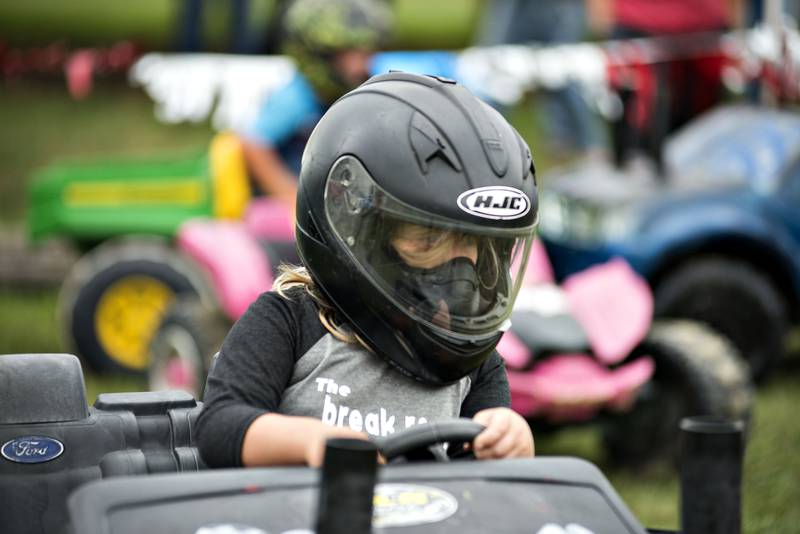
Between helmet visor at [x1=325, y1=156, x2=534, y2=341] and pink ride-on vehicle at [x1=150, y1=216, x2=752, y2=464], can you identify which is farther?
pink ride-on vehicle at [x1=150, y1=216, x2=752, y2=464]

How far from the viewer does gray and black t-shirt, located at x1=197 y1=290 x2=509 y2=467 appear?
2463 mm

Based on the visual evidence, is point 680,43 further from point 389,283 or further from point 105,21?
point 105,21

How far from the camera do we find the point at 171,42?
47.3 ft

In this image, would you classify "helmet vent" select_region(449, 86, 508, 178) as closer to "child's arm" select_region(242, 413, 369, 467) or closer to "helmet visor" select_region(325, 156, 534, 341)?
"helmet visor" select_region(325, 156, 534, 341)

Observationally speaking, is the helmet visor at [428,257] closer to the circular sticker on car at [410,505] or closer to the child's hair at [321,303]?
the child's hair at [321,303]

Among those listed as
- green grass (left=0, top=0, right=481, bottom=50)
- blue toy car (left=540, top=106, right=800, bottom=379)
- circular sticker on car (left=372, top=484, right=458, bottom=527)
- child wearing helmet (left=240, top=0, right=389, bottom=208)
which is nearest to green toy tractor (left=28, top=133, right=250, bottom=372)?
child wearing helmet (left=240, top=0, right=389, bottom=208)

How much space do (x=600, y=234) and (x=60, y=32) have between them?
31.4 feet

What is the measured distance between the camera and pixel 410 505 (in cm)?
207

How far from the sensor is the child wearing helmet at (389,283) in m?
2.37

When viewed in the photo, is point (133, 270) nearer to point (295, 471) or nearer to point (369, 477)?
point (295, 471)

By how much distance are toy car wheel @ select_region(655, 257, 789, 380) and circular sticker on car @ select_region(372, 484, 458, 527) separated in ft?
14.6

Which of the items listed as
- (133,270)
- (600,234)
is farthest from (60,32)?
(600,234)

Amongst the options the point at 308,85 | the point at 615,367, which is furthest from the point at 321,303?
the point at 308,85

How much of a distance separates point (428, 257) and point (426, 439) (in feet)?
1.15
